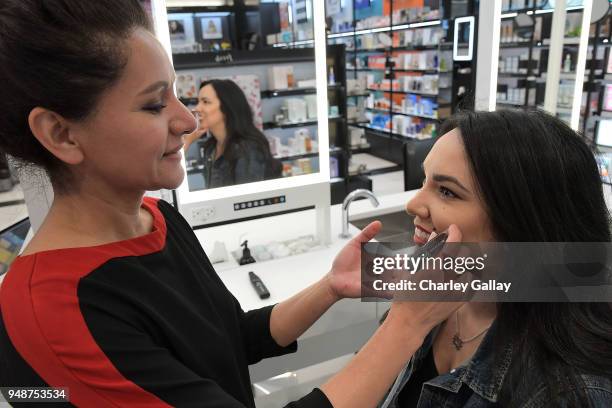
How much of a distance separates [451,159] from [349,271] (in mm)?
380

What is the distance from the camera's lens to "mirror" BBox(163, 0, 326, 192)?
2.57 m

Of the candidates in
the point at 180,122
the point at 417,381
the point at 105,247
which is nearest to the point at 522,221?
the point at 417,381

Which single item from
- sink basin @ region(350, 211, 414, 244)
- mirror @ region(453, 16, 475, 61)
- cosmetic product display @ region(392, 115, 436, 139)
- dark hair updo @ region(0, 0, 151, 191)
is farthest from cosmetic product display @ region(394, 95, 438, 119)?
dark hair updo @ region(0, 0, 151, 191)

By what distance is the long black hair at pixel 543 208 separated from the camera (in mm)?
965

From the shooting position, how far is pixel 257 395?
187cm

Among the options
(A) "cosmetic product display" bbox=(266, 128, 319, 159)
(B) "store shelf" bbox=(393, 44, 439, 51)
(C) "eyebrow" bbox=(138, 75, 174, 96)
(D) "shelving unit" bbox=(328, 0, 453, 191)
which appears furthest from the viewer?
(B) "store shelf" bbox=(393, 44, 439, 51)

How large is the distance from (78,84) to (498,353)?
1.03 metres

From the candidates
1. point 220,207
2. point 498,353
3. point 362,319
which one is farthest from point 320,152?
point 498,353

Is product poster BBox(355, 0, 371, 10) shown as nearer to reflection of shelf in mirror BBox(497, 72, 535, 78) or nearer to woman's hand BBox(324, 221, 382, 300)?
reflection of shelf in mirror BBox(497, 72, 535, 78)

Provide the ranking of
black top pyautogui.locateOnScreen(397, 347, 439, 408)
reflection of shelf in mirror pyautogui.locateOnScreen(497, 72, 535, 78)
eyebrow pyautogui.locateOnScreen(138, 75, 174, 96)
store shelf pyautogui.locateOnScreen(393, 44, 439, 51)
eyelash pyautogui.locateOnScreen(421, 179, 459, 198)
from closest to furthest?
eyebrow pyautogui.locateOnScreen(138, 75, 174, 96) < eyelash pyautogui.locateOnScreen(421, 179, 459, 198) < black top pyautogui.locateOnScreen(397, 347, 439, 408) < reflection of shelf in mirror pyautogui.locateOnScreen(497, 72, 535, 78) < store shelf pyautogui.locateOnScreen(393, 44, 439, 51)

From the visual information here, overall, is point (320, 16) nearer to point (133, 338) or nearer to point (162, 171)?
point (162, 171)

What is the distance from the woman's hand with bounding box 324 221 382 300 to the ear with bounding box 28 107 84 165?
0.65 m

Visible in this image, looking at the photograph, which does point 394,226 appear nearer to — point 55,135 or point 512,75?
point 55,135

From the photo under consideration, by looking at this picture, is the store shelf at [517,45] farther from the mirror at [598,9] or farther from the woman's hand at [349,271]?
the woman's hand at [349,271]
